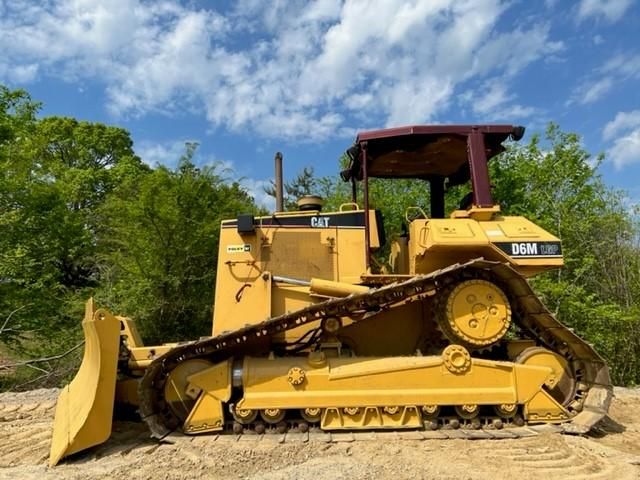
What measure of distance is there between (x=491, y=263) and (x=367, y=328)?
164 centimetres

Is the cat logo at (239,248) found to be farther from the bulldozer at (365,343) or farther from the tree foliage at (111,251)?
the tree foliage at (111,251)

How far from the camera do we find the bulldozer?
4.96m

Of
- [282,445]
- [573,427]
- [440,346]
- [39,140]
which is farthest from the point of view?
[39,140]

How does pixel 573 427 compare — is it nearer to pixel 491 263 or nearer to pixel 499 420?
pixel 499 420

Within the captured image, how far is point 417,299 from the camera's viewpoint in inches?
214

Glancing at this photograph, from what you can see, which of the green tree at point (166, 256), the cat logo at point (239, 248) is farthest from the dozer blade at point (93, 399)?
the green tree at point (166, 256)

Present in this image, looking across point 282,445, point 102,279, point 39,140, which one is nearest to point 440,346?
point 282,445

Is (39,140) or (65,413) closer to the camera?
(65,413)

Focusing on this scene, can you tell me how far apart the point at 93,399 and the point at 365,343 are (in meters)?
2.86

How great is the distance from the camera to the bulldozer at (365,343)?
496cm

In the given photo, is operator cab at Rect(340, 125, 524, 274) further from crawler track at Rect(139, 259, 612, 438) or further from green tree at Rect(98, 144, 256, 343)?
green tree at Rect(98, 144, 256, 343)

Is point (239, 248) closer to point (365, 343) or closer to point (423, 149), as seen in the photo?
point (365, 343)

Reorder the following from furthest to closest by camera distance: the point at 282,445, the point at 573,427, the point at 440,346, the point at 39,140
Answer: the point at 39,140
the point at 440,346
the point at 573,427
the point at 282,445

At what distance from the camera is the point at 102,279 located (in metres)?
14.0
